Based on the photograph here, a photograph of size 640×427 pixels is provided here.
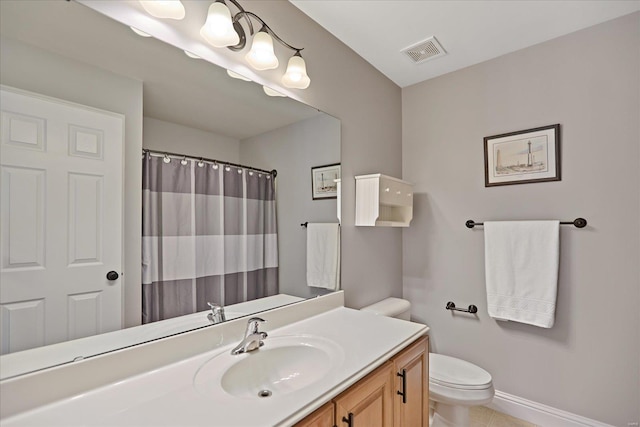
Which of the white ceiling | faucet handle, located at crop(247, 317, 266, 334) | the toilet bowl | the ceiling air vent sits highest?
the white ceiling

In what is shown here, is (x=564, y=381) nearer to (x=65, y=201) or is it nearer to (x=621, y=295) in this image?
(x=621, y=295)

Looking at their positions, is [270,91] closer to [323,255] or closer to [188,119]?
[188,119]

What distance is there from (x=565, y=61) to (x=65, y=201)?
2631 mm

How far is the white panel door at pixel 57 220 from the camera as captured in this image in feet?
2.61

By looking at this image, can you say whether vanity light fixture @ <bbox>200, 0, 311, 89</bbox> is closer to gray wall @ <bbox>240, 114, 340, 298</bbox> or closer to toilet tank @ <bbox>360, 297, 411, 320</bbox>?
gray wall @ <bbox>240, 114, 340, 298</bbox>

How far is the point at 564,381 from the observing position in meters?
1.85

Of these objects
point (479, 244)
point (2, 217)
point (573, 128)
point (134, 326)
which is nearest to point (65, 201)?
point (2, 217)

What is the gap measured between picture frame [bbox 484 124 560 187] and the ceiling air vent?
68 centimetres

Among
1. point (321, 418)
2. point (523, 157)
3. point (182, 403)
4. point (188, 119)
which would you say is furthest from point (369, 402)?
point (523, 157)

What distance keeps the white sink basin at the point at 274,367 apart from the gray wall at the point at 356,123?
690 millimetres

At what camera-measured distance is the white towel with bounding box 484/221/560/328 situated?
1829 mm

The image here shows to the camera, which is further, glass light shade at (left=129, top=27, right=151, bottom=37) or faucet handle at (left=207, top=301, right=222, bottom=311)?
faucet handle at (left=207, top=301, right=222, bottom=311)

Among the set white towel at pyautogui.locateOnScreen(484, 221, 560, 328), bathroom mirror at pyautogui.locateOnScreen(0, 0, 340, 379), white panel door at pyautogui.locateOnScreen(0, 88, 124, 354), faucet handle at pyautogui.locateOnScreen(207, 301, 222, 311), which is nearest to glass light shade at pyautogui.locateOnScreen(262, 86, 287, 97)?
bathroom mirror at pyautogui.locateOnScreen(0, 0, 340, 379)

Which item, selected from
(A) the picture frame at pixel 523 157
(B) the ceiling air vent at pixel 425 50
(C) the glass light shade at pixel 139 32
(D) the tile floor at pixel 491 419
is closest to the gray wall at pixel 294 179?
(C) the glass light shade at pixel 139 32
